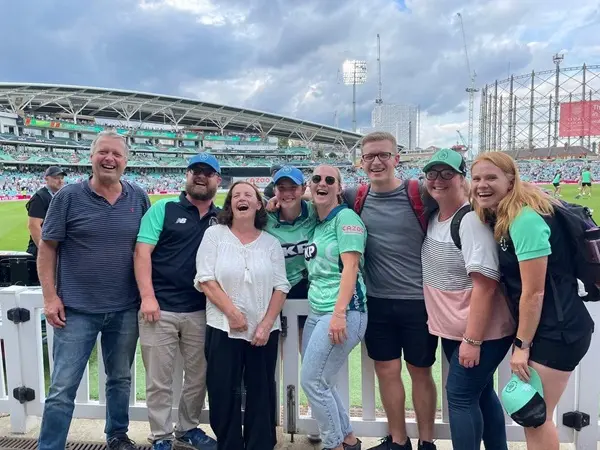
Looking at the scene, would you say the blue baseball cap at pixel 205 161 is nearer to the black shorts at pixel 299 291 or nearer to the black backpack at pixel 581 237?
the black shorts at pixel 299 291

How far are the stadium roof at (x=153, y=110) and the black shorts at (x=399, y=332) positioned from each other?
69.0 meters

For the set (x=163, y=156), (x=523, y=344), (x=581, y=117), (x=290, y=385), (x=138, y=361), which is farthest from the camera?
(x=163, y=156)

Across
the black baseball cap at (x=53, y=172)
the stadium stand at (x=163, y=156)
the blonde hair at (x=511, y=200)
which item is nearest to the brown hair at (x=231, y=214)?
the blonde hair at (x=511, y=200)

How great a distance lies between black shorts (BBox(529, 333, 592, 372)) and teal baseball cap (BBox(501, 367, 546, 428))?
90mm

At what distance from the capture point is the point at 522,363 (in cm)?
220

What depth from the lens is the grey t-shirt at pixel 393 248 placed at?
270 cm

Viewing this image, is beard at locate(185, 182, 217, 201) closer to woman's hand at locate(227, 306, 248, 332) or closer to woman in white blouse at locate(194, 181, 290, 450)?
woman in white blouse at locate(194, 181, 290, 450)

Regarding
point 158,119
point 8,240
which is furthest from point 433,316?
point 158,119

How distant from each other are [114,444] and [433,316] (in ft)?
7.84

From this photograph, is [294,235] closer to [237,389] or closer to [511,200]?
[237,389]

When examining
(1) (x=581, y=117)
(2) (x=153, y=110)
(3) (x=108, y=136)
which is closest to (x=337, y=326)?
(3) (x=108, y=136)

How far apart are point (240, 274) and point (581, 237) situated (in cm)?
187

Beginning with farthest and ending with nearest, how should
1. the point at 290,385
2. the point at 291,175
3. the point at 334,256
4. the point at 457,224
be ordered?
the point at 290,385 < the point at 291,175 < the point at 334,256 < the point at 457,224

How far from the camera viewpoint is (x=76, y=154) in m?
66.2
